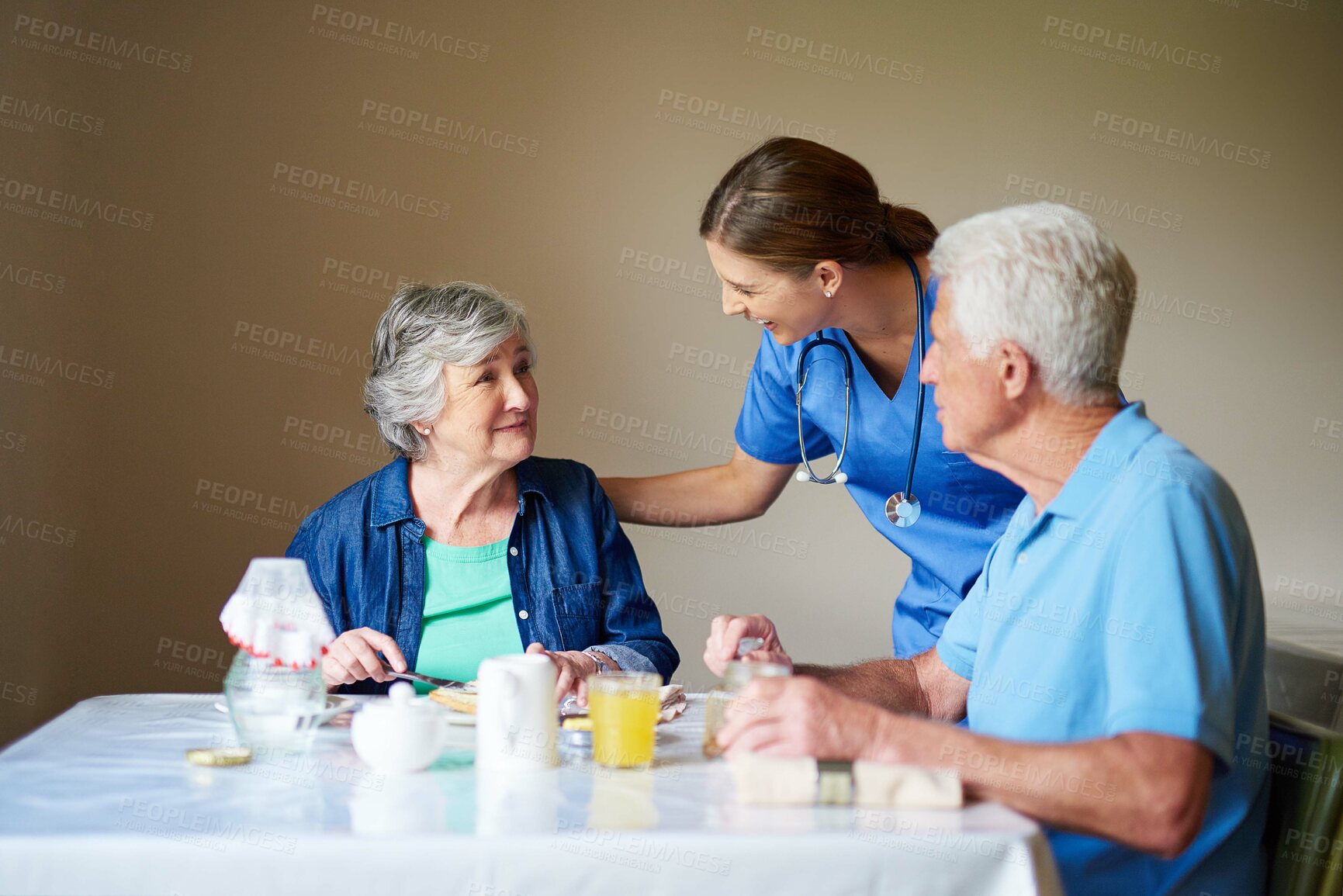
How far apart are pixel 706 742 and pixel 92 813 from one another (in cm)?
64

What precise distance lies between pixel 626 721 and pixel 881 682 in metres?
0.53

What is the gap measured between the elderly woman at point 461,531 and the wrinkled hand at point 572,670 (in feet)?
0.42

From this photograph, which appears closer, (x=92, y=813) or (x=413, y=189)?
(x=92, y=813)

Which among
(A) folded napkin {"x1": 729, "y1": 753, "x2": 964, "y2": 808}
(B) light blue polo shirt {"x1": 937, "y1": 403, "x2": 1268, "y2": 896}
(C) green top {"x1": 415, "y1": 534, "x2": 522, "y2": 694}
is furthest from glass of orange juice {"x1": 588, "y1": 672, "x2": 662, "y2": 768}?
(C) green top {"x1": 415, "y1": 534, "x2": 522, "y2": 694}

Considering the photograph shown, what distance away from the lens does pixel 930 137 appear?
3367mm

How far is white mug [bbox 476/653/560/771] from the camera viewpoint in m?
1.25

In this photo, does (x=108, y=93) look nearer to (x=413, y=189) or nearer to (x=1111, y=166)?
(x=413, y=189)

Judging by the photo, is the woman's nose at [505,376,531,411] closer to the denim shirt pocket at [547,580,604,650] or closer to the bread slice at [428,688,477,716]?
the denim shirt pocket at [547,580,604,650]

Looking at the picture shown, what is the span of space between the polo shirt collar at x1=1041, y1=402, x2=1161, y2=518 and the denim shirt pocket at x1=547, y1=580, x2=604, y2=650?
3.07 ft

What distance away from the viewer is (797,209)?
1827mm

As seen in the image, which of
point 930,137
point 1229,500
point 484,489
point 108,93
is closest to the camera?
point 1229,500

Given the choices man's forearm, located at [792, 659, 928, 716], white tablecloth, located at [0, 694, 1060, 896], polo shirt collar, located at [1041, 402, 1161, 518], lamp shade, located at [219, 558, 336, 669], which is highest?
polo shirt collar, located at [1041, 402, 1161, 518]

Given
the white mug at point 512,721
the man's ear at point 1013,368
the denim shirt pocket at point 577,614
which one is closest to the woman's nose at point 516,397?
the denim shirt pocket at point 577,614

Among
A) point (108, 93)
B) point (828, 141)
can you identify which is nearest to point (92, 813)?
point (108, 93)
